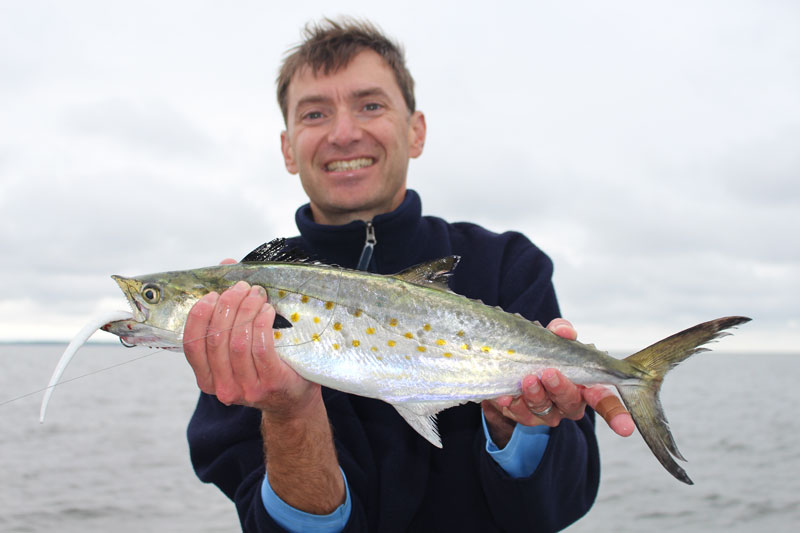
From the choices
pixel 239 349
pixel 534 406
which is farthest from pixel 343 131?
pixel 534 406

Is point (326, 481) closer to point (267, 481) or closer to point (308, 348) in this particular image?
point (267, 481)

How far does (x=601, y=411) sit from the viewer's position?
10.5 ft

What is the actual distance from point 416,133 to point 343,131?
3.64ft

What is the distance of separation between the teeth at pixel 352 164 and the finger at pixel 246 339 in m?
1.85

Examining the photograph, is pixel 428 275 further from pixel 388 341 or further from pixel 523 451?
pixel 523 451

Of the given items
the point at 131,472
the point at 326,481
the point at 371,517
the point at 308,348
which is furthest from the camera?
the point at 131,472

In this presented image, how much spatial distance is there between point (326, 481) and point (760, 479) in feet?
43.4

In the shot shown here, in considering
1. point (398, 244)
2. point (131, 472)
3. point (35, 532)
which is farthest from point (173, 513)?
point (398, 244)

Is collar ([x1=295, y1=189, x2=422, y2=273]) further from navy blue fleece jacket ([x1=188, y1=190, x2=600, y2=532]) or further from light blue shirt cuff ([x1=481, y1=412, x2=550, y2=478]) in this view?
light blue shirt cuff ([x1=481, y1=412, x2=550, y2=478])

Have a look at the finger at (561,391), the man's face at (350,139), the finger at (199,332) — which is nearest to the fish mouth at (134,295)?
the finger at (199,332)

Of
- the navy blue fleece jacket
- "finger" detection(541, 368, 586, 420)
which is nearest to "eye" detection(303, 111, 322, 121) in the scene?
the navy blue fleece jacket

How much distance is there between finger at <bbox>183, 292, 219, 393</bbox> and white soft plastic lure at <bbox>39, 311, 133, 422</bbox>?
1.11ft

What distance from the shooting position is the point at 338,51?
480 centimetres

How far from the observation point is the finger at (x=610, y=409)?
295 cm
